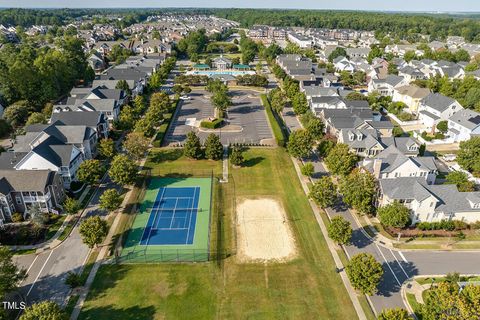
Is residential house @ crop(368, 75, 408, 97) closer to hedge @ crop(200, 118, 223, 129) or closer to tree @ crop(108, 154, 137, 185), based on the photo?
hedge @ crop(200, 118, 223, 129)

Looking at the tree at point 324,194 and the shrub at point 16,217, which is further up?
the tree at point 324,194

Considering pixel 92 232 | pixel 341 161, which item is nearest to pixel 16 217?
pixel 92 232

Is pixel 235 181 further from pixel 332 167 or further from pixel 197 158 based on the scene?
pixel 332 167

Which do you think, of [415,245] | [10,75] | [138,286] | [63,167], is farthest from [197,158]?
[10,75]

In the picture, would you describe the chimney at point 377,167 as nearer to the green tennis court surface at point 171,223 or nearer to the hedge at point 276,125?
the hedge at point 276,125

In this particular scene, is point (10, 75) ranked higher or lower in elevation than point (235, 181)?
higher

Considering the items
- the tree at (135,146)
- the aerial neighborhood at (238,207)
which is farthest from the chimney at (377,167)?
the tree at (135,146)
